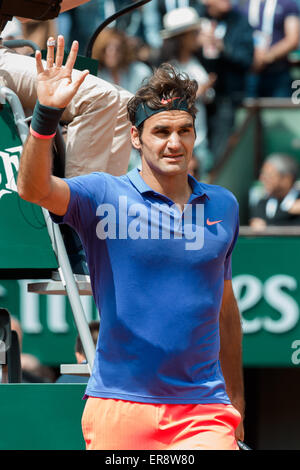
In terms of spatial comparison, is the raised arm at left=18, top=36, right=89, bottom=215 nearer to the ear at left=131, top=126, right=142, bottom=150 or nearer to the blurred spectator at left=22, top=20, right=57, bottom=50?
the ear at left=131, top=126, right=142, bottom=150

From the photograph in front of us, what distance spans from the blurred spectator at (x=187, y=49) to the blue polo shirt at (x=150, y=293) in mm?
5553

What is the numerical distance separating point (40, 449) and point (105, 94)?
1656mm

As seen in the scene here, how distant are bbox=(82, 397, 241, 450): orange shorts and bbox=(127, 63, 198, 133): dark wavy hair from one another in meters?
1.03

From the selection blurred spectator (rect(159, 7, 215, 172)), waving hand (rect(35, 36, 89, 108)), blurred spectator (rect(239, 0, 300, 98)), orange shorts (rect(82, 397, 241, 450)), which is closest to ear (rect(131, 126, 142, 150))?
waving hand (rect(35, 36, 89, 108))

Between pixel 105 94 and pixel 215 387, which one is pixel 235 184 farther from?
pixel 215 387

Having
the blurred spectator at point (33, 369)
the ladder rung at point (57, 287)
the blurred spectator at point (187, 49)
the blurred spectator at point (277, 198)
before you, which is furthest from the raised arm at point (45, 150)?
the blurred spectator at point (187, 49)

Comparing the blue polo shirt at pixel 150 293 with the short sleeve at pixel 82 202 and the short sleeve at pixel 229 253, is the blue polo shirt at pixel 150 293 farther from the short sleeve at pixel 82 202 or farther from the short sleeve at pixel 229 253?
the short sleeve at pixel 229 253

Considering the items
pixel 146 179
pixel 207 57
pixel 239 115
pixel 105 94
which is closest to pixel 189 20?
pixel 207 57

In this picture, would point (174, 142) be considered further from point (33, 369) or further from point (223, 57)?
point (223, 57)

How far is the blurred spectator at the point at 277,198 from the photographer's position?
778 centimetres

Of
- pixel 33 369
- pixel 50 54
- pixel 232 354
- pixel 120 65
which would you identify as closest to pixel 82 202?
pixel 50 54

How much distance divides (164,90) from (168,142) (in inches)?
8.5

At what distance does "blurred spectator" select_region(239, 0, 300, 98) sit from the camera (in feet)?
28.8

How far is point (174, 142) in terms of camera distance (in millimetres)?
3131
